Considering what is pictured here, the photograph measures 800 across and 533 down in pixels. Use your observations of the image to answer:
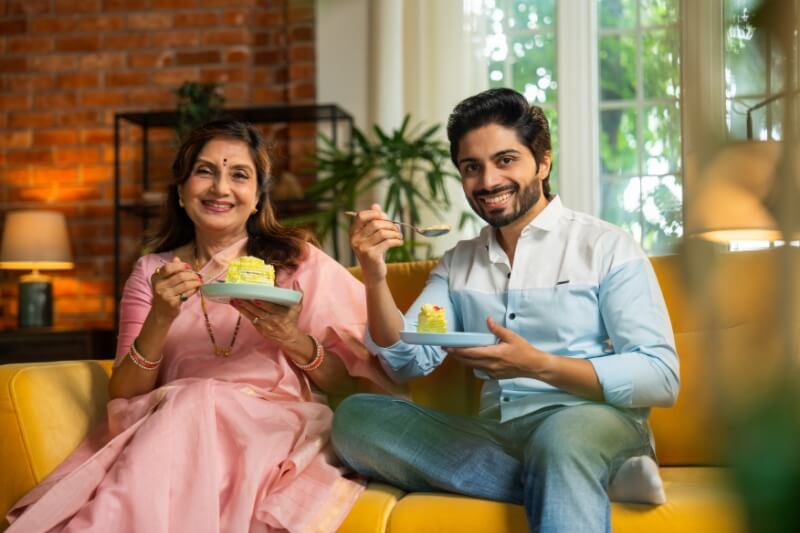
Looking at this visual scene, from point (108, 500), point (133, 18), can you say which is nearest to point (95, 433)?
point (108, 500)

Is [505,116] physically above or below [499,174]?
above

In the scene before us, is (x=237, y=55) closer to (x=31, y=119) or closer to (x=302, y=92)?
(x=302, y=92)

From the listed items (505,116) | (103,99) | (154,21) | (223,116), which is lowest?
(505,116)

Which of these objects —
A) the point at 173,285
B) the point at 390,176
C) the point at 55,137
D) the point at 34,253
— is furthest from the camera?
the point at 55,137

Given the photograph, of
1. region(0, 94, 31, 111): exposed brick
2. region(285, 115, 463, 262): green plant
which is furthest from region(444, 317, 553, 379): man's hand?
region(0, 94, 31, 111): exposed brick

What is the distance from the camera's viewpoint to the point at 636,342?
5.89ft

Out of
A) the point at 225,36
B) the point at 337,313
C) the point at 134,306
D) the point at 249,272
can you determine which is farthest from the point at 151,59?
the point at 249,272

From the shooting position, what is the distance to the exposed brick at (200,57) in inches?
189

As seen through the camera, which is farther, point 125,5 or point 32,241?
point 125,5

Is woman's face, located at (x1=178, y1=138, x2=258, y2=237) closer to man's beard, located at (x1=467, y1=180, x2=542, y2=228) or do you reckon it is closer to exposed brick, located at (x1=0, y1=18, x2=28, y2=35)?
man's beard, located at (x1=467, y1=180, x2=542, y2=228)

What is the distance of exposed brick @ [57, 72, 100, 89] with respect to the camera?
4859mm

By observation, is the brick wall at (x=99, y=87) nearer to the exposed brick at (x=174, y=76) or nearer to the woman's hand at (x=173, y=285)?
the exposed brick at (x=174, y=76)

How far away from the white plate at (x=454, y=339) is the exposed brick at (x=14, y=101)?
384 cm

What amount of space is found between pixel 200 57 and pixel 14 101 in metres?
0.99
